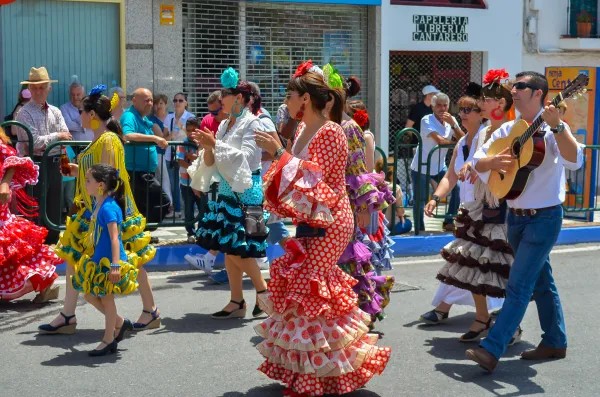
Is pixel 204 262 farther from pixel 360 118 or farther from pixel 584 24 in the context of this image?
pixel 584 24

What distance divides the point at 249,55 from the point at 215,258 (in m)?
6.58

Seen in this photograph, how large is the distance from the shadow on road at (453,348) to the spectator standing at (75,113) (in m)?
6.19

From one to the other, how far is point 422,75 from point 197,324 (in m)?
10.6

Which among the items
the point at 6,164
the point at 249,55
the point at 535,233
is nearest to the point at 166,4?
the point at 249,55

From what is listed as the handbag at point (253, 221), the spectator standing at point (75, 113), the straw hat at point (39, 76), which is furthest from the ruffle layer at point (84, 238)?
the spectator standing at point (75, 113)

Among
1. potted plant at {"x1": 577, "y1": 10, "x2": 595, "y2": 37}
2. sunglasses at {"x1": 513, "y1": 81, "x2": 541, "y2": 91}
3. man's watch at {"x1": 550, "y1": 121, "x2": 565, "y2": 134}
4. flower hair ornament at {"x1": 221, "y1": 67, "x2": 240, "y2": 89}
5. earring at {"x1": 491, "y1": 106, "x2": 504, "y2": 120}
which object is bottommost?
man's watch at {"x1": 550, "y1": 121, "x2": 565, "y2": 134}

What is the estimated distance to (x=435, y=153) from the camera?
12.4 meters

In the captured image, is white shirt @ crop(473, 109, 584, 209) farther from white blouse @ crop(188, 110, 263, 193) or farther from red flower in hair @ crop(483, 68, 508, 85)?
white blouse @ crop(188, 110, 263, 193)

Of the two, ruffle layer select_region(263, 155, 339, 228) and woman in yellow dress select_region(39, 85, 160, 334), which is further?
woman in yellow dress select_region(39, 85, 160, 334)

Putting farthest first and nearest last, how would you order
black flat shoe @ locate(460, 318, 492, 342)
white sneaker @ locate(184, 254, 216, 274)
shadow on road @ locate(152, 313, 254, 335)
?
white sneaker @ locate(184, 254, 216, 274) → shadow on road @ locate(152, 313, 254, 335) → black flat shoe @ locate(460, 318, 492, 342)

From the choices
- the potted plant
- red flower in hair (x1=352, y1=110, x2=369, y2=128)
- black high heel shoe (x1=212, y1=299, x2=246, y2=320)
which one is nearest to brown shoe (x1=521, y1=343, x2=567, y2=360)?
red flower in hair (x1=352, y1=110, x2=369, y2=128)

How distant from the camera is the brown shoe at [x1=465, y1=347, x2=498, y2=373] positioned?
6320 mm

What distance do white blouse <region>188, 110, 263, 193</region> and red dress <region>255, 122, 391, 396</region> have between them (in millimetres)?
1948

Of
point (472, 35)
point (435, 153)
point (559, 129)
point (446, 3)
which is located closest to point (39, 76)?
point (435, 153)
